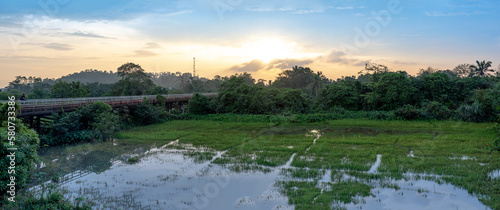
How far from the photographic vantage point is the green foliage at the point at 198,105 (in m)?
31.2

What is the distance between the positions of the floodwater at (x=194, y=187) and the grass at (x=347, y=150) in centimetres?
37

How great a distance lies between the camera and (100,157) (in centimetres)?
1412

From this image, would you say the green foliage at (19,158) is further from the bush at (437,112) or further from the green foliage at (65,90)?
the green foliage at (65,90)

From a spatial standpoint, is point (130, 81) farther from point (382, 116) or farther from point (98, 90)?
point (382, 116)

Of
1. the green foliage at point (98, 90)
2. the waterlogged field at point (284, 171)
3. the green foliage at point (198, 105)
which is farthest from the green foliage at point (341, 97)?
the green foliage at point (98, 90)

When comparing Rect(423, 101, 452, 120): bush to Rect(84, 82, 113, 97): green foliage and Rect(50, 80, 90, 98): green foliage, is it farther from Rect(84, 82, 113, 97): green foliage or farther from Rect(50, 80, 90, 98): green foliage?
Rect(84, 82, 113, 97): green foliage

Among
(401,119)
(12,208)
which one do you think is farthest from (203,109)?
(12,208)

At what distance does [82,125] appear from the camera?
18.5 metres

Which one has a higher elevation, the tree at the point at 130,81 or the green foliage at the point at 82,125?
the tree at the point at 130,81

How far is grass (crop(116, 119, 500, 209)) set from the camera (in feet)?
31.4

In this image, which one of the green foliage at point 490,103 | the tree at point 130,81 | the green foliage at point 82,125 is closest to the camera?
the green foliage at point 82,125

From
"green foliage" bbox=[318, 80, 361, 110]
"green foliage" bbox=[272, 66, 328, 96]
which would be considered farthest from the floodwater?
"green foliage" bbox=[272, 66, 328, 96]

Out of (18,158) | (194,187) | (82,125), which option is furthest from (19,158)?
(82,125)

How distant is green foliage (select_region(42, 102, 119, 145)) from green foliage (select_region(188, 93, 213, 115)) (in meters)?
12.2
